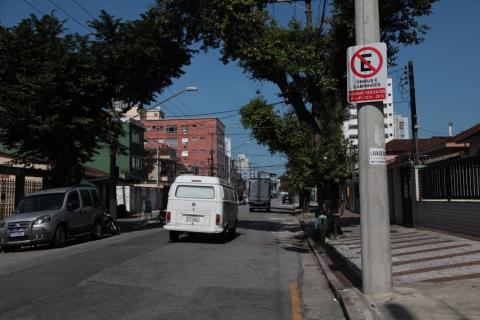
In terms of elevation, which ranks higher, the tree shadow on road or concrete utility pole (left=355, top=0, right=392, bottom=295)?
concrete utility pole (left=355, top=0, right=392, bottom=295)

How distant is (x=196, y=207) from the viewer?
17.9 meters

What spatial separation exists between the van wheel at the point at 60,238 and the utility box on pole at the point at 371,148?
12.4 meters

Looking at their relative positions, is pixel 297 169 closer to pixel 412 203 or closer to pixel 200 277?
pixel 412 203

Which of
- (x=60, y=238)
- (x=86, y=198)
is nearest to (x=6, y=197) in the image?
(x=86, y=198)

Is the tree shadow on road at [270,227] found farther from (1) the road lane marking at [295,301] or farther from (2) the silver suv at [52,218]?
(1) the road lane marking at [295,301]

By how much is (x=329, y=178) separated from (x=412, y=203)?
5.00 meters

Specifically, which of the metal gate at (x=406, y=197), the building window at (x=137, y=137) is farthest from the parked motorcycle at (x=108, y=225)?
the building window at (x=137, y=137)

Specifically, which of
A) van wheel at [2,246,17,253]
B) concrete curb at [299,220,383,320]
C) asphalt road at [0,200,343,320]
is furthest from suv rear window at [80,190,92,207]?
concrete curb at [299,220,383,320]

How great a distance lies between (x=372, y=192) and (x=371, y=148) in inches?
25.4

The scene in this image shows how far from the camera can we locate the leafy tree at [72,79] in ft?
71.1

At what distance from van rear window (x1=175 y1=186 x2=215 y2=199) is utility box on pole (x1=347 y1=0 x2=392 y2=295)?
1036 centimetres

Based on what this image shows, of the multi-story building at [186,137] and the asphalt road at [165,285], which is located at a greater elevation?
the multi-story building at [186,137]

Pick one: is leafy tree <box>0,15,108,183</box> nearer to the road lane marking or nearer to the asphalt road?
the asphalt road

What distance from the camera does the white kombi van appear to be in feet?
58.5
